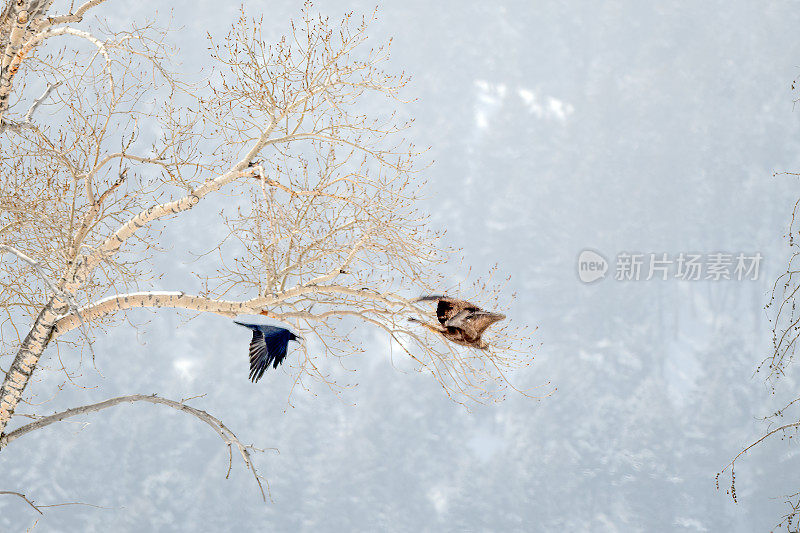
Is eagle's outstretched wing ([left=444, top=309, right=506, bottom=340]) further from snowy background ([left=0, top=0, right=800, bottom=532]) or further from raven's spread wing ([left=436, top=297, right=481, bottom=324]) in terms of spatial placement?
snowy background ([left=0, top=0, right=800, bottom=532])

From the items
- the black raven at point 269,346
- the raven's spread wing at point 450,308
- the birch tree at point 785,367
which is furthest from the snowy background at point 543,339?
the raven's spread wing at point 450,308

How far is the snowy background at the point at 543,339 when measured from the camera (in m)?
38.3

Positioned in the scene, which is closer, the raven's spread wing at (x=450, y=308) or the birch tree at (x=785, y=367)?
the birch tree at (x=785, y=367)

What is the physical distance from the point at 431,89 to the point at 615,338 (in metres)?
17.0

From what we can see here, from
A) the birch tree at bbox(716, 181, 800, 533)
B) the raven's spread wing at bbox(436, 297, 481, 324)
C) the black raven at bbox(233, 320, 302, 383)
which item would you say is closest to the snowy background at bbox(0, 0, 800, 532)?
the birch tree at bbox(716, 181, 800, 533)

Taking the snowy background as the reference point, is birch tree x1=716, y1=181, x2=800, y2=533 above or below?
below

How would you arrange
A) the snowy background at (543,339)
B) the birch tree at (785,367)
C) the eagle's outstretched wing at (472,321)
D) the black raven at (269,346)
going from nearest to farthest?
the birch tree at (785,367) → the eagle's outstretched wing at (472,321) → the black raven at (269,346) → the snowy background at (543,339)

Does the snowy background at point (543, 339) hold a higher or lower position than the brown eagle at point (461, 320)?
higher

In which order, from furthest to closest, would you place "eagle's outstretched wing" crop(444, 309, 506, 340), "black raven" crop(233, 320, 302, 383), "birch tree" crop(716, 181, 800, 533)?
1. "black raven" crop(233, 320, 302, 383)
2. "eagle's outstretched wing" crop(444, 309, 506, 340)
3. "birch tree" crop(716, 181, 800, 533)

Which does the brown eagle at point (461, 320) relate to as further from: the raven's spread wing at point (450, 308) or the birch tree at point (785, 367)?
the birch tree at point (785, 367)

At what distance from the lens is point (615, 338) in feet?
145

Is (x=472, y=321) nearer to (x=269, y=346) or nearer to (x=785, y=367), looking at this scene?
(x=269, y=346)

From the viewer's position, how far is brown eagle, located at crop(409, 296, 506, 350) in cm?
676

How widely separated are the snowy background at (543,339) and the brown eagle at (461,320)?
98.1ft
